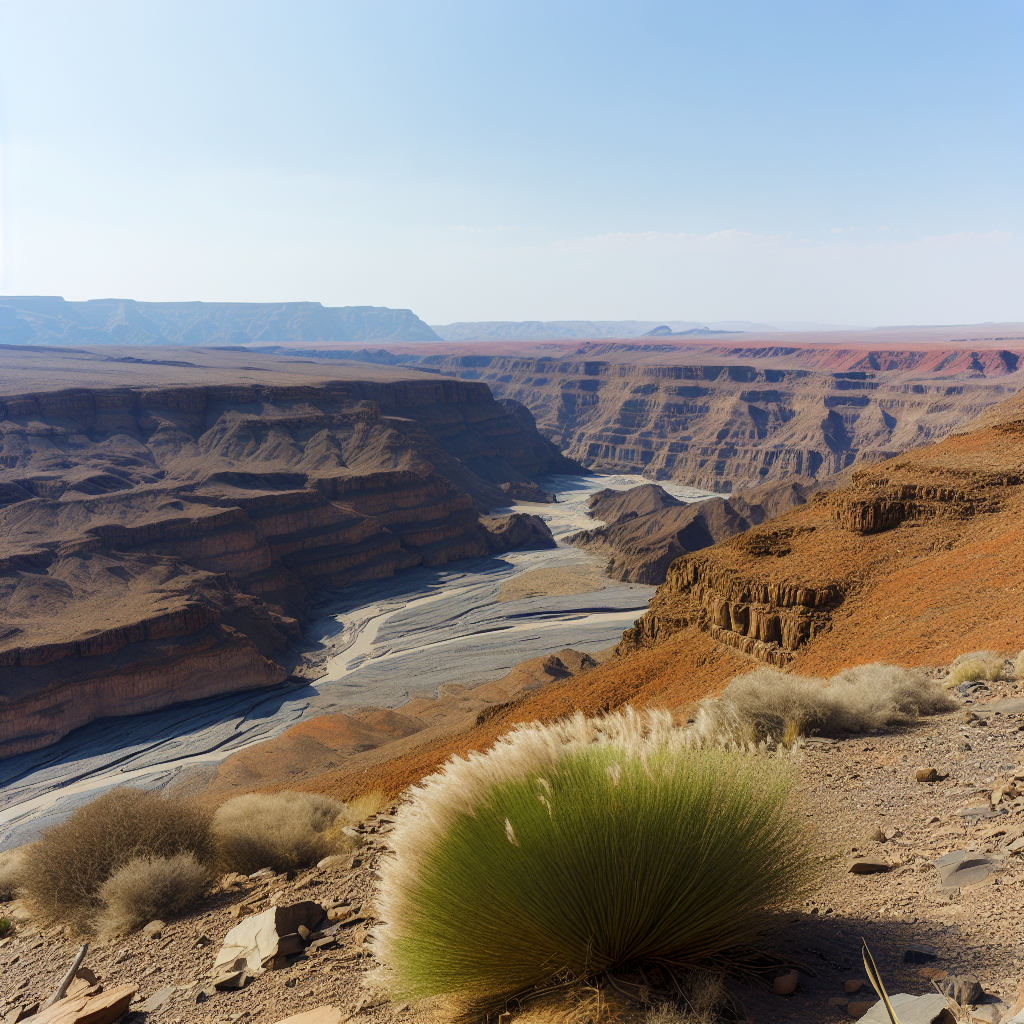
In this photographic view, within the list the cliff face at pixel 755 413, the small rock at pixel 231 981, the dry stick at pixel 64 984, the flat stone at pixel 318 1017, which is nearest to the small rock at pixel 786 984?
the flat stone at pixel 318 1017

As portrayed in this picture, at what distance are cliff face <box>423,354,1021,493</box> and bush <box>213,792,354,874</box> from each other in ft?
279

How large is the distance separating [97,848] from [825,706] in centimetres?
947

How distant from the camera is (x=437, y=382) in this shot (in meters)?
115

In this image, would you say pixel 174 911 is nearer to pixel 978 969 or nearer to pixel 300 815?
pixel 300 815

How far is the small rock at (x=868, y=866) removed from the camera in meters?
5.92

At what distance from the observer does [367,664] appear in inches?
1781

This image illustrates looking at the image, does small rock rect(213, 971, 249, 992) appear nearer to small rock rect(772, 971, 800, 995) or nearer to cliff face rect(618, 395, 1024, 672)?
small rock rect(772, 971, 800, 995)

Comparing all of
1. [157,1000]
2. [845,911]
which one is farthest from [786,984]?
[157,1000]

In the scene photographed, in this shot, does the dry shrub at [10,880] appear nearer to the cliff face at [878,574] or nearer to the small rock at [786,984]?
the small rock at [786,984]

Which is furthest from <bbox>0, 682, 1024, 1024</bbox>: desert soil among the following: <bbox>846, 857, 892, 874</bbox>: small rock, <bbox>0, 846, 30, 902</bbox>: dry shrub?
<bbox>0, 846, 30, 902</bbox>: dry shrub

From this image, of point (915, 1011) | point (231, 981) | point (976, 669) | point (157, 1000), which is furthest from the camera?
point (976, 669)

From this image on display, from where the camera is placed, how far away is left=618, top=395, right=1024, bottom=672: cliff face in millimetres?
14594

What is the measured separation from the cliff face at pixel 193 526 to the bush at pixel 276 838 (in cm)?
3165

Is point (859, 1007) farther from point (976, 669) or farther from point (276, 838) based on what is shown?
point (976, 669)
